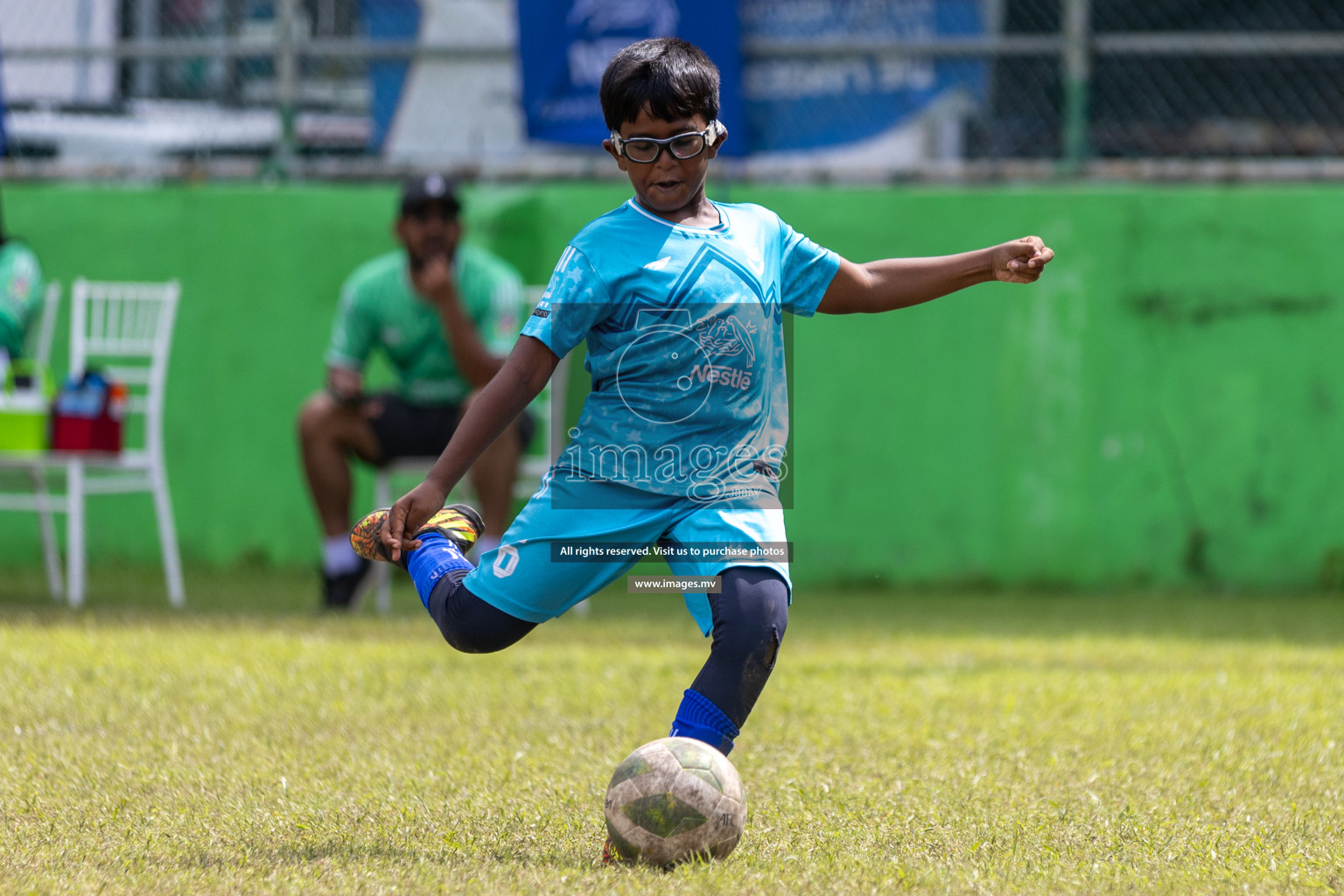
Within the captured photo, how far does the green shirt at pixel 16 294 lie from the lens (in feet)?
21.1

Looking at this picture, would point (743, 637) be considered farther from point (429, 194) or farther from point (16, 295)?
point (16, 295)

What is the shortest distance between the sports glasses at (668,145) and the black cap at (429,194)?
3.69m

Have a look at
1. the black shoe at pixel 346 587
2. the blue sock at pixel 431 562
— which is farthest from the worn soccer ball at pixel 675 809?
the black shoe at pixel 346 587

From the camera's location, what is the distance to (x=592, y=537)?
9.93 feet

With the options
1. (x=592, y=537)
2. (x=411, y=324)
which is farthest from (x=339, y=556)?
(x=592, y=537)

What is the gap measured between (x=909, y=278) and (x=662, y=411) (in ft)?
2.08

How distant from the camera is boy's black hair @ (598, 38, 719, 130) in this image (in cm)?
299

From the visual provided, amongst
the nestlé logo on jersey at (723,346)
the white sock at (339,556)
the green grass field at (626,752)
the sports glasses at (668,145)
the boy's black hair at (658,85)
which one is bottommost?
the white sock at (339,556)

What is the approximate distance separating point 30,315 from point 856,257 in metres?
3.82

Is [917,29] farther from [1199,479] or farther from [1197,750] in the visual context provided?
[1197,750]

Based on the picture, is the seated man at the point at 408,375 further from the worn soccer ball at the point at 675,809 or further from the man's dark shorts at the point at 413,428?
the worn soccer ball at the point at 675,809

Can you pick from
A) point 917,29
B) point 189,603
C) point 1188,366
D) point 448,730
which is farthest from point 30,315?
point 1188,366

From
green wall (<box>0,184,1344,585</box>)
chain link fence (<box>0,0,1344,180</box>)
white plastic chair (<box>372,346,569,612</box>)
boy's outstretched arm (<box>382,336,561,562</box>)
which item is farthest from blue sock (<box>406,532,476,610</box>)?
chain link fence (<box>0,0,1344,180</box>)

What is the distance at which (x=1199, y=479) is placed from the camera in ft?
25.2
